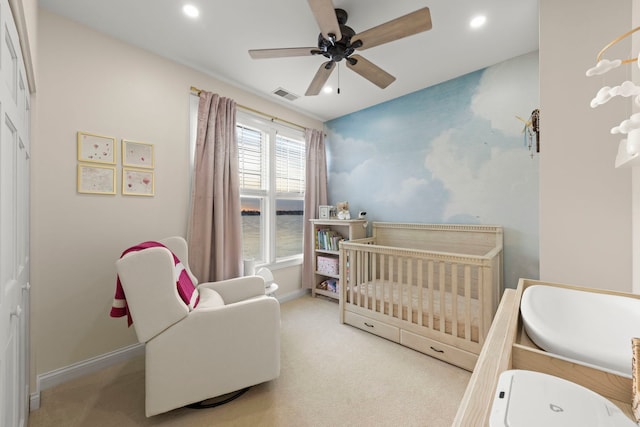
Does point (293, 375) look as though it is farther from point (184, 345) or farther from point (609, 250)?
point (609, 250)

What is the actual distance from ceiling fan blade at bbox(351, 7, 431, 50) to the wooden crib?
1532 millimetres

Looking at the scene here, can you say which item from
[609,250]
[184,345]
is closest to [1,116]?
[184,345]

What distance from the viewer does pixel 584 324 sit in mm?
789

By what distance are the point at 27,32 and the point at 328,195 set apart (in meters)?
3.13

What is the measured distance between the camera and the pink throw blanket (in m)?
1.43

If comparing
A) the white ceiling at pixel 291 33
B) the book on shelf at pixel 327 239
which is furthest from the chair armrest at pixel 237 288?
the white ceiling at pixel 291 33

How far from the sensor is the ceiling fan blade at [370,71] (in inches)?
69.7

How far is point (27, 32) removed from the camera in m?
1.17

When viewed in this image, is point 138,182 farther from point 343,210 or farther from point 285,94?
point 343,210

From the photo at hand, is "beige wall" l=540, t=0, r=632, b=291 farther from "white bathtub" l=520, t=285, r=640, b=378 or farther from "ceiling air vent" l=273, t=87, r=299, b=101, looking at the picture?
"ceiling air vent" l=273, t=87, r=299, b=101

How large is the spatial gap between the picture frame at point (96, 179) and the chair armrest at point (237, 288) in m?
1.05

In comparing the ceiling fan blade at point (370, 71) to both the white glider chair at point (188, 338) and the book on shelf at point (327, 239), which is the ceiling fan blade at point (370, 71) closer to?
the white glider chair at point (188, 338)


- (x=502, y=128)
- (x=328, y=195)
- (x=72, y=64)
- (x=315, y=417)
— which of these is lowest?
(x=315, y=417)

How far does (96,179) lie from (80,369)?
1.39 metres
